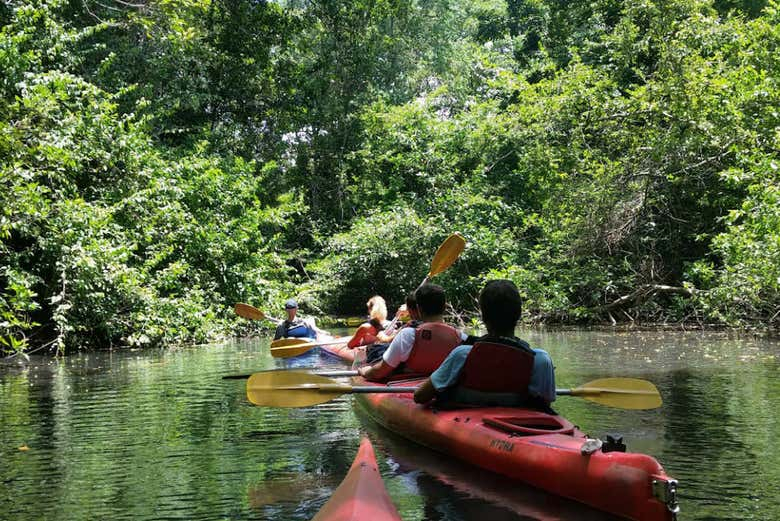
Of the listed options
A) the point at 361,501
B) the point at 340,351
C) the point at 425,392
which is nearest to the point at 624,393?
the point at 425,392

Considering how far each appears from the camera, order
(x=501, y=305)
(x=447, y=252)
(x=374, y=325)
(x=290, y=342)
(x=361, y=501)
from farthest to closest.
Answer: (x=290, y=342)
(x=374, y=325)
(x=447, y=252)
(x=501, y=305)
(x=361, y=501)

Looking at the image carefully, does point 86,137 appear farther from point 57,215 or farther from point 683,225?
point 683,225

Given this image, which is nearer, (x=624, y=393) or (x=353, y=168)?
(x=624, y=393)

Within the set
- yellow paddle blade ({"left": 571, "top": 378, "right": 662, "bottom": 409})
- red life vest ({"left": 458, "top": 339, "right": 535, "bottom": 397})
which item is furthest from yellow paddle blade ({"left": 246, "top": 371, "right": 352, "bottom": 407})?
yellow paddle blade ({"left": 571, "top": 378, "right": 662, "bottom": 409})

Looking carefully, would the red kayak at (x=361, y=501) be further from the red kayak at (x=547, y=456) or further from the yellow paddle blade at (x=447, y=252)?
the yellow paddle blade at (x=447, y=252)

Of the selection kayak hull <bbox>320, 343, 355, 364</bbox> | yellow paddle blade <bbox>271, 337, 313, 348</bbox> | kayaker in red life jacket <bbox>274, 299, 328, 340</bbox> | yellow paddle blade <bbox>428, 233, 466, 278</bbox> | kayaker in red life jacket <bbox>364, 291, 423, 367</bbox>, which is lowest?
kayak hull <bbox>320, 343, 355, 364</bbox>

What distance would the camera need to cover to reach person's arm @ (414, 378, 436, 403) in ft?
16.6

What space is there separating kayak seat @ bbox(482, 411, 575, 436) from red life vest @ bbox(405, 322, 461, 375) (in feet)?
4.67

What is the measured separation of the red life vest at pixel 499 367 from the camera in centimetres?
454

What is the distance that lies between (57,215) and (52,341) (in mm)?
2021

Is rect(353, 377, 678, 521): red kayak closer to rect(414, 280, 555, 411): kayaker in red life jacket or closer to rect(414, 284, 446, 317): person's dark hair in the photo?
rect(414, 280, 555, 411): kayaker in red life jacket

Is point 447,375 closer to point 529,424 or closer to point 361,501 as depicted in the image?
point 529,424

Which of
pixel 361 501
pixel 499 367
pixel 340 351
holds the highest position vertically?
pixel 499 367

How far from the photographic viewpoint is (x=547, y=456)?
13.0ft
